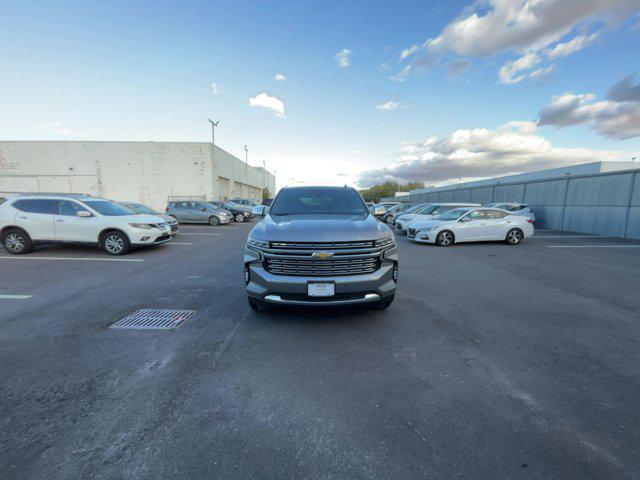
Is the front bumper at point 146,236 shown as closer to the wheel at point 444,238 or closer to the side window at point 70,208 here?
the side window at point 70,208

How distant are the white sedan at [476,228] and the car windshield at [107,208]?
411 inches

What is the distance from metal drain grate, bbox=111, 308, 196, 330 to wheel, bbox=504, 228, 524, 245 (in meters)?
11.6

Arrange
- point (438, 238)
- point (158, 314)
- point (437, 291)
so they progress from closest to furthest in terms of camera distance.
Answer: point (158, 314), point (437, 291), point (438, 238)

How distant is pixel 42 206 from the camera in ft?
26.9

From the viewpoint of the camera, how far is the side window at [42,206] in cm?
813

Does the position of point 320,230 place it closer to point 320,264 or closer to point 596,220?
point 320,264

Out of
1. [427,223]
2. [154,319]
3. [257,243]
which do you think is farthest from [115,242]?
[427,223]

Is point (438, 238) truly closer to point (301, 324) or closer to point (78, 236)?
point (301, 324)

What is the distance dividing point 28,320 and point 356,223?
4757 millimetres

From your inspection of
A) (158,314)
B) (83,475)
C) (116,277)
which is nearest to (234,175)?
(116,277)

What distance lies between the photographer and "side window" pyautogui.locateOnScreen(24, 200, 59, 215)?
8.13m

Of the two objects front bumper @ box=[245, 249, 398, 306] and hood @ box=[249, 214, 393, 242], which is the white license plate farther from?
hood @ box=[249, 214, 393, 242]

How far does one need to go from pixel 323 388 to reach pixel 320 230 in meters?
1.76

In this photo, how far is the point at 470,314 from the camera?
4.18m
